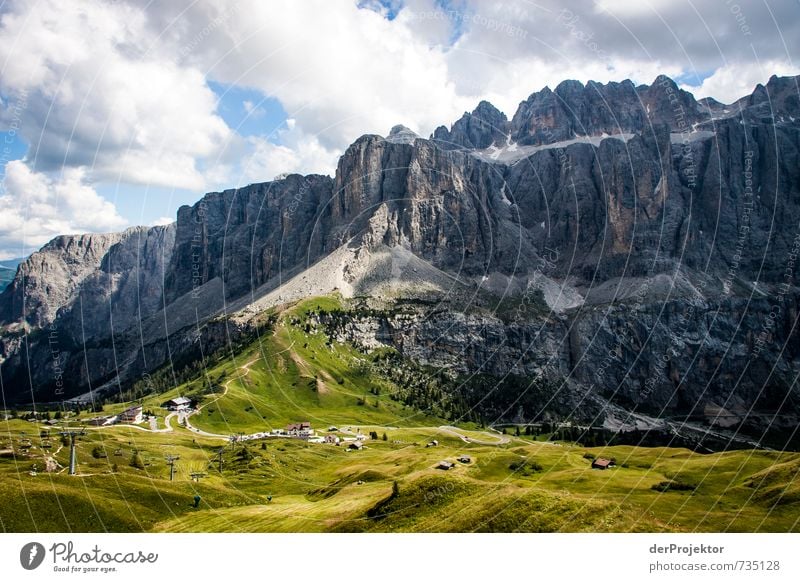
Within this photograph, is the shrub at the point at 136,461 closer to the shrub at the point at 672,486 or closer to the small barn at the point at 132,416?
the small barn at the point at 132,416

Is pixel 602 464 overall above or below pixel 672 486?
below

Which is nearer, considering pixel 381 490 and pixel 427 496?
pixel 427 496

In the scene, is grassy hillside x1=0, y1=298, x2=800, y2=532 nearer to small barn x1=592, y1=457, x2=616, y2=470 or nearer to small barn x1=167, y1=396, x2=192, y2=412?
small barn x1=592, y1=457, x2=616, y2=470

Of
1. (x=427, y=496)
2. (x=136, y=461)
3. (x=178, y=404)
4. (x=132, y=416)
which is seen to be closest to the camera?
(x=427, y=496)

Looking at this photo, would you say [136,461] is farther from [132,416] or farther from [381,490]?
[132,416]

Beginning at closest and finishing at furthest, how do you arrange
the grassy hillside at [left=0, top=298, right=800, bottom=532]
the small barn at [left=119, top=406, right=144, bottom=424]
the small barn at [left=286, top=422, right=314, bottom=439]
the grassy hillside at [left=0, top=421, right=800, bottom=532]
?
the grassy hillside at [left=0, top=421, right=800, bottom=532], the grassy hillside at [left=0, top=298, right=800, bottom=532], the small barn at [left=286, top=422, right=314, bottom=439], the small barn at [left=119, top=406, right=144, bottom=424]

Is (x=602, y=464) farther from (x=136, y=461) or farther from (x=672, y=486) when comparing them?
(x=136, y=461)

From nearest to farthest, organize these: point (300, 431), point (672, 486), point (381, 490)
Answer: point (672, 486), point (381, 490), point (300, 431)

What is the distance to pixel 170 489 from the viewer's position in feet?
223

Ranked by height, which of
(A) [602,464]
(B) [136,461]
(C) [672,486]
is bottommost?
(A) [602,464]

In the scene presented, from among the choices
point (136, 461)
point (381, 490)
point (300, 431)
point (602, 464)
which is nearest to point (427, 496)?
point (381, 490)

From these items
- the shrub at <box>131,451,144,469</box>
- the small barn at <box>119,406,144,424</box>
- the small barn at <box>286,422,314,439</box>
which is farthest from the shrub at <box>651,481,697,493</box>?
Answer: the small barn at <box>119,406,144,424</box>

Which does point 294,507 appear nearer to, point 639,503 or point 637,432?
point 639,503

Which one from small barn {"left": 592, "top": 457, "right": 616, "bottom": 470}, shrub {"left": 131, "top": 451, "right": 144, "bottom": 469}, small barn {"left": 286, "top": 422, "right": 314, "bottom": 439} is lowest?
small barn {"left": 286, "top": 422, "right": 314, "bottom": 439}
